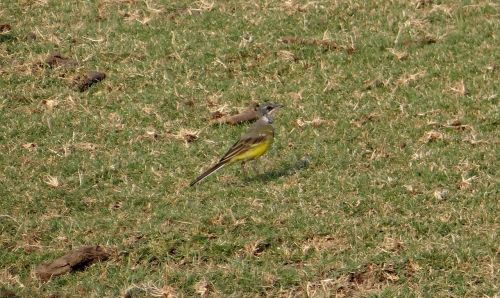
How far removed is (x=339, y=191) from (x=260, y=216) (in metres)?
1.09

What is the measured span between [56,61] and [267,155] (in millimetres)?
4036

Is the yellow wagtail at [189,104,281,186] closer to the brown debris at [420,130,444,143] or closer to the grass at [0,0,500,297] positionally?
the grass at [0,0,500,297]

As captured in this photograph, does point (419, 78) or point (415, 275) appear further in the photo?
point (419, 78)

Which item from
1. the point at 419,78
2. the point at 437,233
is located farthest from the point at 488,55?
the point at 437,233

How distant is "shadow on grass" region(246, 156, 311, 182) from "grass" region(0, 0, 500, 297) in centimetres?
3

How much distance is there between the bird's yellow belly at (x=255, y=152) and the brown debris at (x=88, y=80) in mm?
3628

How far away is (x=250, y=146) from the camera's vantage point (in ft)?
41.3

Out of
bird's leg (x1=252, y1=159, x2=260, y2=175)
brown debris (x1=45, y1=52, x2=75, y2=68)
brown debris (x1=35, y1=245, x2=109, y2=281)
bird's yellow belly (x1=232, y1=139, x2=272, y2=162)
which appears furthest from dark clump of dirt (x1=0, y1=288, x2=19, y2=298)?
brown debris (x1=45, y1=52, x2=75, y2=68)

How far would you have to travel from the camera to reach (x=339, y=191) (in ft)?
39.6

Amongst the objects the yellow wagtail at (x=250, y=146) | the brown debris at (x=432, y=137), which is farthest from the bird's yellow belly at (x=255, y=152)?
the brown debris at (x=432, y=137)

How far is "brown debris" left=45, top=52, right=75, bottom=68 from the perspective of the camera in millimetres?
15688

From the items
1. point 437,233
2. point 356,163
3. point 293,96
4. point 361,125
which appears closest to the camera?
point 437,233

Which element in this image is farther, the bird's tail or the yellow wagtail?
the yellow wagtail

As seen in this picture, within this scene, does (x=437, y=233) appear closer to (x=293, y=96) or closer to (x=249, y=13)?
(x=293, y=96)
